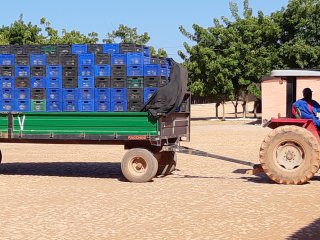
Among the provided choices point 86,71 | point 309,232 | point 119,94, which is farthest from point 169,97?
point 309,232

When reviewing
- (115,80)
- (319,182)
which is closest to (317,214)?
(319,182)

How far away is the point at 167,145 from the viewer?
45.4 ft

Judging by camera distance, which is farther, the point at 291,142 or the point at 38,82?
the point at 38,82

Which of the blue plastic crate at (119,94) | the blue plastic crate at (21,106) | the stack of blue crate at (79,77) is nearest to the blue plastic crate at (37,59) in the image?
the stack of blue crate at (79,77)

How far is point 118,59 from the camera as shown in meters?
13.7

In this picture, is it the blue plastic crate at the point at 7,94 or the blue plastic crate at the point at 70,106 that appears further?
the blue plastic crate at the point at 7,94

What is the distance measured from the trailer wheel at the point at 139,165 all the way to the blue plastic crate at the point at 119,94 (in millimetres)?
1139

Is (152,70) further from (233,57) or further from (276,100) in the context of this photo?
(233,57)

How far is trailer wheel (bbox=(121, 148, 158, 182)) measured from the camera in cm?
1334

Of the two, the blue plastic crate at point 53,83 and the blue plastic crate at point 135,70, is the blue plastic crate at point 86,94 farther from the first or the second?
the blue plastic crate at point 135,70

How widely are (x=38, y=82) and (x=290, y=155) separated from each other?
5.71 metres

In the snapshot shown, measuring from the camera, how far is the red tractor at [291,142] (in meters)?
12.5

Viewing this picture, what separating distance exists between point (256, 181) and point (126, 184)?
278 cm

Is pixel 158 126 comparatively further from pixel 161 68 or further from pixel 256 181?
pixel 256 181
